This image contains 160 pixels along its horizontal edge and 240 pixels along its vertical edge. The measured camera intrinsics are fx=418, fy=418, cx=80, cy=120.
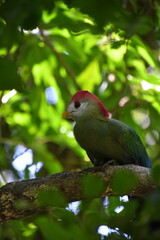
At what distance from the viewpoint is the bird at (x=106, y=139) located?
2965 millimetres

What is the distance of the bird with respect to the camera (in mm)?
2965

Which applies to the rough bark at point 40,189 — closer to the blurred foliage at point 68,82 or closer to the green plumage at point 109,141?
the blurred foliage at point 68,82

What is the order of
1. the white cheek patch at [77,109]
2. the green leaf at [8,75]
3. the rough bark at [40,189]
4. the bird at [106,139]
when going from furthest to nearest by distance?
1. the white cheek patch at [77,109]
2. the bird at [106,139]
3. the rough bark at [40,189]
4. the green leaf at [8,75]

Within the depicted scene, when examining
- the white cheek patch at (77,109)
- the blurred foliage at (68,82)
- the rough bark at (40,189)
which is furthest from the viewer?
the white cheek patch at (77,109)

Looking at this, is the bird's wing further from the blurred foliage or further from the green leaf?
the green leaf

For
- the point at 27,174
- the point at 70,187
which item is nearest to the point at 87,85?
the point at 27,174

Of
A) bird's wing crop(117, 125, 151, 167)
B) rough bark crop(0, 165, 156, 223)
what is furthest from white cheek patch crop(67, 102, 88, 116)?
rough bark crop(0, 165, 156, 223)

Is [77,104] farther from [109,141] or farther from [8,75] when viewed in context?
[8,75]

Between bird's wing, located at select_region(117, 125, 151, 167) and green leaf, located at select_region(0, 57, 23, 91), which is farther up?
green leaf, located at select_region(0, 57, 23, 91)

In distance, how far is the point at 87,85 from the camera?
4102 mm

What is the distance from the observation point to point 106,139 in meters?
2.96

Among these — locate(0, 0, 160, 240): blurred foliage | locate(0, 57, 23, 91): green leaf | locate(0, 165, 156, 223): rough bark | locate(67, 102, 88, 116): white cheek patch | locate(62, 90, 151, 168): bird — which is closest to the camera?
locate(0, 57, 23, 91): green leaf

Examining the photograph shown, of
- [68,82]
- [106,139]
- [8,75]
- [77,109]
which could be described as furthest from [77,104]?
[8,75]

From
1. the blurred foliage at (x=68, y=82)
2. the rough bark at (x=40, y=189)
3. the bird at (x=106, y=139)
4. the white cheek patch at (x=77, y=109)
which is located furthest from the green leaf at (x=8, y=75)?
the white cheek patch at (x=77, y=109)
